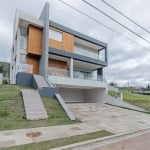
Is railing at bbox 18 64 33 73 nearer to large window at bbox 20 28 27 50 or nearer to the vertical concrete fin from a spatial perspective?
the vertical concrete fin

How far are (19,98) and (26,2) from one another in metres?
6.50

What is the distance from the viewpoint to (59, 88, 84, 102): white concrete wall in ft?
82.6

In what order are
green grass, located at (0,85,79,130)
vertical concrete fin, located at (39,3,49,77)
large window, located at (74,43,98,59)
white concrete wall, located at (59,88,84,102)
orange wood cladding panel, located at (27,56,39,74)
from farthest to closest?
1. white concrete wall, located at (59,88,84,102)
2. large window, located at (74,43,98,59)
3. orange wood cladding panel, located at (27,56,39,74)
4. vertical concrete fin, located at (39,3,49,77)
5. green grass, located at (0,85,79,130)

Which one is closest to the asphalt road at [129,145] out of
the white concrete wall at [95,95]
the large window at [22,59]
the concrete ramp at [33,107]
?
the concrete ramp at [33,107]

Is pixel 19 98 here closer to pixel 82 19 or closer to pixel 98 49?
pixel 82 19

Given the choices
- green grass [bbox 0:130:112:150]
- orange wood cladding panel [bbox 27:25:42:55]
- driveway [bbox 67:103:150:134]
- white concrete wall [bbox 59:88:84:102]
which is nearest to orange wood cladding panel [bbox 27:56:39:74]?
orange wood cladding panel [bbox 27:25:42:55]

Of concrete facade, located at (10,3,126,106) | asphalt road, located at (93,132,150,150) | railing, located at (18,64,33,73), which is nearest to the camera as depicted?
asphalt road, located at (93,132,150,150)

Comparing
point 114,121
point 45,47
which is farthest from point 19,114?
point 45,47

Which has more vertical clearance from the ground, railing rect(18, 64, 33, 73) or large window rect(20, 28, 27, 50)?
large window rect(20, 28, 27, 50)

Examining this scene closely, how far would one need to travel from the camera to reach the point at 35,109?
34.7 ft

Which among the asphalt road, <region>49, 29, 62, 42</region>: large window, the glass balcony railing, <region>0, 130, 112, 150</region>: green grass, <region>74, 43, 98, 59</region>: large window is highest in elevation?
<region>49, 29, 62, 42</region>: large window

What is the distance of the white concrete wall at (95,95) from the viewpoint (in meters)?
24.3

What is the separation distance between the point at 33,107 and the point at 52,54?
11.2 metres

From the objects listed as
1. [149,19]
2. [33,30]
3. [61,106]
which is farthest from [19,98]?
[33,30]
